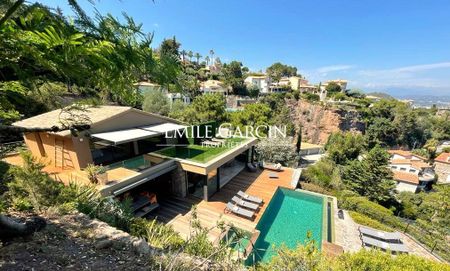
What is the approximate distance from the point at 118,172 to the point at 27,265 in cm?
909

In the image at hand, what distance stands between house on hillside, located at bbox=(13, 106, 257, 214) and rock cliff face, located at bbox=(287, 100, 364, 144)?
194 feet

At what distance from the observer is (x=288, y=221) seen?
15273 mm

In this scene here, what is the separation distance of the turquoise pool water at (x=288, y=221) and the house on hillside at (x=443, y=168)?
61.5 m

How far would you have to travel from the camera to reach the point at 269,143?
26469 mm

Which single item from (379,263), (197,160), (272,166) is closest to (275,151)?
(272,166)

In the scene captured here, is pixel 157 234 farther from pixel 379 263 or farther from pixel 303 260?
pixel 379 263

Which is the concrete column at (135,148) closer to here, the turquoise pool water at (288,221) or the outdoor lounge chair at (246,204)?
the outdoor lounge chair at (246,204)

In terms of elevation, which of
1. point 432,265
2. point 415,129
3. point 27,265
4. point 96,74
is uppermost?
point 96,74

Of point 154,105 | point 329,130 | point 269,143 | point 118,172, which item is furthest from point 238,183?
point 329,130

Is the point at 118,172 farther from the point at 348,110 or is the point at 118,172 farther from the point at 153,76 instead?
the point at 348,110

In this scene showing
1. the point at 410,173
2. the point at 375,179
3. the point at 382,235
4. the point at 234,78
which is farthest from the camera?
the point at 234,78

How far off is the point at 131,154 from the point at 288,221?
43.9ft

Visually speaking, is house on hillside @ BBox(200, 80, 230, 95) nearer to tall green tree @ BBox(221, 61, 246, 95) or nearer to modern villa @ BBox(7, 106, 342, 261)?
tall green tree @ BBox(221, 61, 246, 95)

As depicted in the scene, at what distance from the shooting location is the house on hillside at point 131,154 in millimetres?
12945
